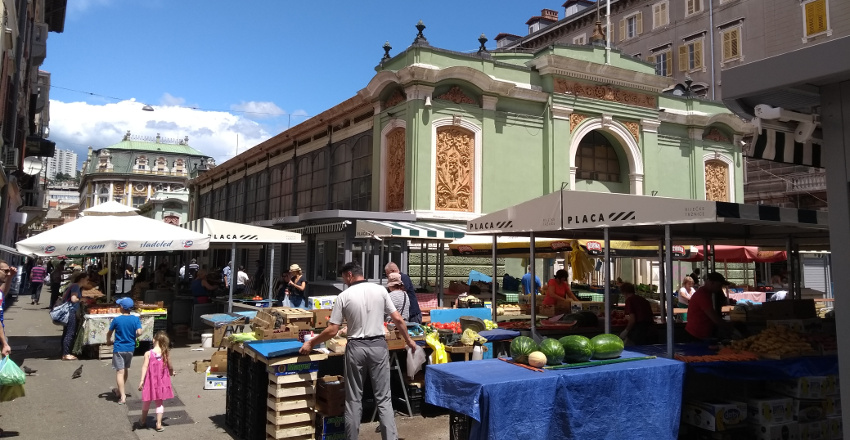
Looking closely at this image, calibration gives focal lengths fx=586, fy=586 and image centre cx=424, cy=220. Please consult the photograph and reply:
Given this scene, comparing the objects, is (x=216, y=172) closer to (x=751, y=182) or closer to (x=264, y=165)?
(x=264, y=165)

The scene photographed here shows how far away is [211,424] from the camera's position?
746cm

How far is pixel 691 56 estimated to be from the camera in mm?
33344

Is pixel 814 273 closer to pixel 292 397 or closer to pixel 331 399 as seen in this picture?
pixel 331 399

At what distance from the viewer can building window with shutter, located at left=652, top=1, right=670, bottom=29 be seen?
34919mm

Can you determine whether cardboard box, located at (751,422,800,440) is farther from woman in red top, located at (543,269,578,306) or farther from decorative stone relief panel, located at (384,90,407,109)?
decorative stone relief panel, located at (384,90,407,109)

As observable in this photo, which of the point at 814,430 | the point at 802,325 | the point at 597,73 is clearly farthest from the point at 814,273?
the point at 814,430

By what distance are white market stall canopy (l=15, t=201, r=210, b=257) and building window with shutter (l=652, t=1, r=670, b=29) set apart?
3169 cm

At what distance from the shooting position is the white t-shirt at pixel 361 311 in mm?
6023

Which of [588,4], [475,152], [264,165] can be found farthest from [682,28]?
[264,165]

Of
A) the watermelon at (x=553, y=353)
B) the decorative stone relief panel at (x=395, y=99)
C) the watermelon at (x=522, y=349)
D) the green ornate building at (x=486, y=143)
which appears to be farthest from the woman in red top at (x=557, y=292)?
the decorative stone relief panel at (x=395, y=99)

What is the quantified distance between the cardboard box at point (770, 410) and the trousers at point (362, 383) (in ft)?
12.3

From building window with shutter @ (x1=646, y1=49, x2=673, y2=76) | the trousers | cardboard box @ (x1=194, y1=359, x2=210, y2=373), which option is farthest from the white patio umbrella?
building window with shutter @ (x1=646, y1=49, x2=673, y2=76)

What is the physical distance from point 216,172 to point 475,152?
78.4ft

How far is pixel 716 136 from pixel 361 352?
75.0 feet
